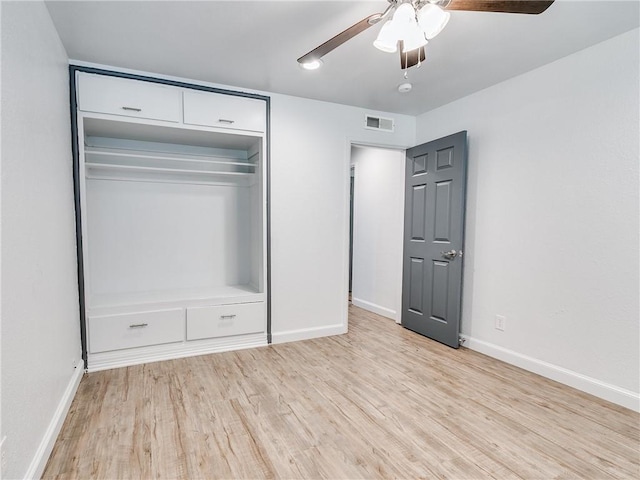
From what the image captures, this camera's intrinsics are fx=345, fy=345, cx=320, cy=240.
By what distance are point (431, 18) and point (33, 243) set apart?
215cm

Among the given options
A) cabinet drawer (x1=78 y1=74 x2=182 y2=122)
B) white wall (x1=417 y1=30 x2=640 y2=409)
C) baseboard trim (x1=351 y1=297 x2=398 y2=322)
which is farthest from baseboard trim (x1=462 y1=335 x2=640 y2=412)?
cabinet drawer (x1=78 y1=74 x2=182 y2=122)

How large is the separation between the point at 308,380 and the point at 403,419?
31.7 inches

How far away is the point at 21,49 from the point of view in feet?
5.24

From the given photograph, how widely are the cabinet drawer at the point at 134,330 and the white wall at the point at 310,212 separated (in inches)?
36.4

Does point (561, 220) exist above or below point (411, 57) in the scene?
below

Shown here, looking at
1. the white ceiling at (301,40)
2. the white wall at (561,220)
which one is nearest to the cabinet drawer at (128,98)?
the white ceiling at (301,40)

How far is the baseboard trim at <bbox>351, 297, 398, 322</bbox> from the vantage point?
4348 mm

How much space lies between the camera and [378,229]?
4.62m

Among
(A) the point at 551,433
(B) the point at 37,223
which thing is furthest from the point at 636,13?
(B) the point at 37,223

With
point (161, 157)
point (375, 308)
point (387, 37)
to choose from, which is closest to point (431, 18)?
point (387, 37)

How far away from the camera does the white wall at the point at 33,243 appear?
1.39 m

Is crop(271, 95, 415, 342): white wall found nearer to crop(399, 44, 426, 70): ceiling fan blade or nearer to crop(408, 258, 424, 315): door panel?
crop(408, 258, 424, 315): door panel

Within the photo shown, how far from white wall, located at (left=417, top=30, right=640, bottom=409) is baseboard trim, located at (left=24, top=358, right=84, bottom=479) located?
10.6 feet

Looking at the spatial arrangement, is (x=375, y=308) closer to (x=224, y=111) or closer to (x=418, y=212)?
(x=418, y=212)
